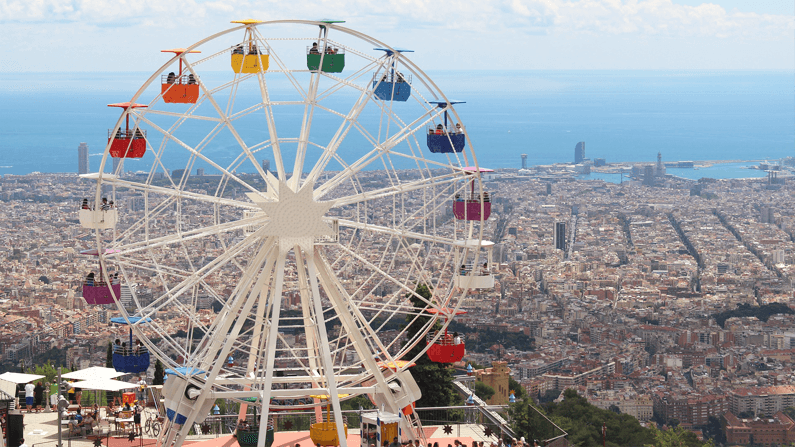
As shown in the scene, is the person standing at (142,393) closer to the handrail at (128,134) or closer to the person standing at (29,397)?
the person standing at (29,397)

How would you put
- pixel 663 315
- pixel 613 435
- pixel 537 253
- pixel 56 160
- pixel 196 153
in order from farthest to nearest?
1. pixel 56 160
2. pixel 537 253
3. pixel 663 315
4. pixel 613 435
5. pixel 196 153

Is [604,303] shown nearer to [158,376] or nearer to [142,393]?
[158,376]

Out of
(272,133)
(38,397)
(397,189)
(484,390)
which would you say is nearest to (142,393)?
(38,397)

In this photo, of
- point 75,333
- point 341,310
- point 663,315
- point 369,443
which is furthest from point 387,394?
point 663,315

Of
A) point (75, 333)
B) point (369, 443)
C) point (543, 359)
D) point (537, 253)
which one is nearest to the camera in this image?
point (369, 443)

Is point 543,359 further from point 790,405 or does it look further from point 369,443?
point 369,443

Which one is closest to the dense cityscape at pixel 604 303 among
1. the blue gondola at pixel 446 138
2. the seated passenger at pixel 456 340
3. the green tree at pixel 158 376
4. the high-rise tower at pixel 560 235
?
the high-rise tower at pixel 560 235

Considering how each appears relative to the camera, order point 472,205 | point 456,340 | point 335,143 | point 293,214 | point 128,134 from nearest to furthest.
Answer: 1. point 293,214
2. point 128,134
3. point 335,143
4. point 472,205
5. point 456,340
